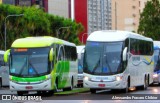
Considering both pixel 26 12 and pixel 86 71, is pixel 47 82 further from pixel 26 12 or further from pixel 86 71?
pixel 26 12

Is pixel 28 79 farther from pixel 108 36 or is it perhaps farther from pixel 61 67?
pixel 108 36

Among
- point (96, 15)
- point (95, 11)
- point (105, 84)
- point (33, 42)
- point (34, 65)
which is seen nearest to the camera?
point (34, 65)

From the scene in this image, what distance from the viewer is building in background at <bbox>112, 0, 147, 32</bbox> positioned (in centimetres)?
16488

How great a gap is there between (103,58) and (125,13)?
13793cm

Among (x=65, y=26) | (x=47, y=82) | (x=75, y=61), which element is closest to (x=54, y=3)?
(x=65, y=26)

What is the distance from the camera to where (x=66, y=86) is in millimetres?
34094

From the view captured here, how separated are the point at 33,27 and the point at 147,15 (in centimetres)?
2213

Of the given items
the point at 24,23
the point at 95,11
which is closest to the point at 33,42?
the point at 24,23

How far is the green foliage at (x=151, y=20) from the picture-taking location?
91.1m

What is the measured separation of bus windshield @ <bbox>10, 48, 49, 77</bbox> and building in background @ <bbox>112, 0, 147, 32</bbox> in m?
136

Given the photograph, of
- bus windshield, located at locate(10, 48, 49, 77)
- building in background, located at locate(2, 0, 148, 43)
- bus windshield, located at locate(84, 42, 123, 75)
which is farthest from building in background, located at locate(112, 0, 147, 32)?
bus windshield, located at locate(10, 48, 49, 77)

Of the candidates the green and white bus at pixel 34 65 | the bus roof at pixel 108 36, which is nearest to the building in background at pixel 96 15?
the bus roof at pixel 108 36

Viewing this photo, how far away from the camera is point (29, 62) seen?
2930 cm

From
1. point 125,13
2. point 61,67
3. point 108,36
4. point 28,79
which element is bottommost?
point 125,13
